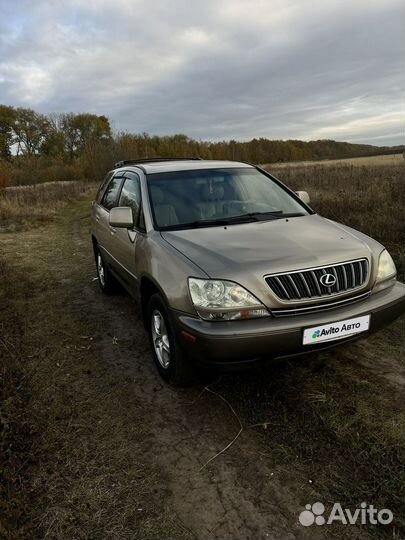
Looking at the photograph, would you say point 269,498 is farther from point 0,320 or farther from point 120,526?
point 0,320

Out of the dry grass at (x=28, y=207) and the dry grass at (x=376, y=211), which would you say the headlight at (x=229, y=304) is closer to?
the dry grass at (x=376, y=211)

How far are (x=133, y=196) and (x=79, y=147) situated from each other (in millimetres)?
57354

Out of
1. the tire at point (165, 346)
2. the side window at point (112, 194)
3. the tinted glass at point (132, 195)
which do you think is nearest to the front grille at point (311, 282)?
the tire at point (165, 346)

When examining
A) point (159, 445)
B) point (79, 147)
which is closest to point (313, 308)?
point (159, 445)

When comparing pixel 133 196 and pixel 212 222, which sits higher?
pixel 133 196

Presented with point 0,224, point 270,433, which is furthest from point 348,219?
point 0,224

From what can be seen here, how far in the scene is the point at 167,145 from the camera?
5447 centimetres

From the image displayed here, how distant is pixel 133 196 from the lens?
4281 millimetres

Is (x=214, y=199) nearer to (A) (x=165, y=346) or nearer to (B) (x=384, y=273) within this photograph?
(A) (x=165, y=346)

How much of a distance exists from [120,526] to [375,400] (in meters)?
1.97

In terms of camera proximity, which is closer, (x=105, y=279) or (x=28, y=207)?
(x=105, y=279)

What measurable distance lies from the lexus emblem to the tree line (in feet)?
104

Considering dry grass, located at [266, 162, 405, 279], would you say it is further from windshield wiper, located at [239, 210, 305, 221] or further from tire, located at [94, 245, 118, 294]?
tire, located at [94, 245, 118, 294]

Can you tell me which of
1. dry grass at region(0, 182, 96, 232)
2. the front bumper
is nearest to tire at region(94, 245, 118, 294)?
the front bumper
